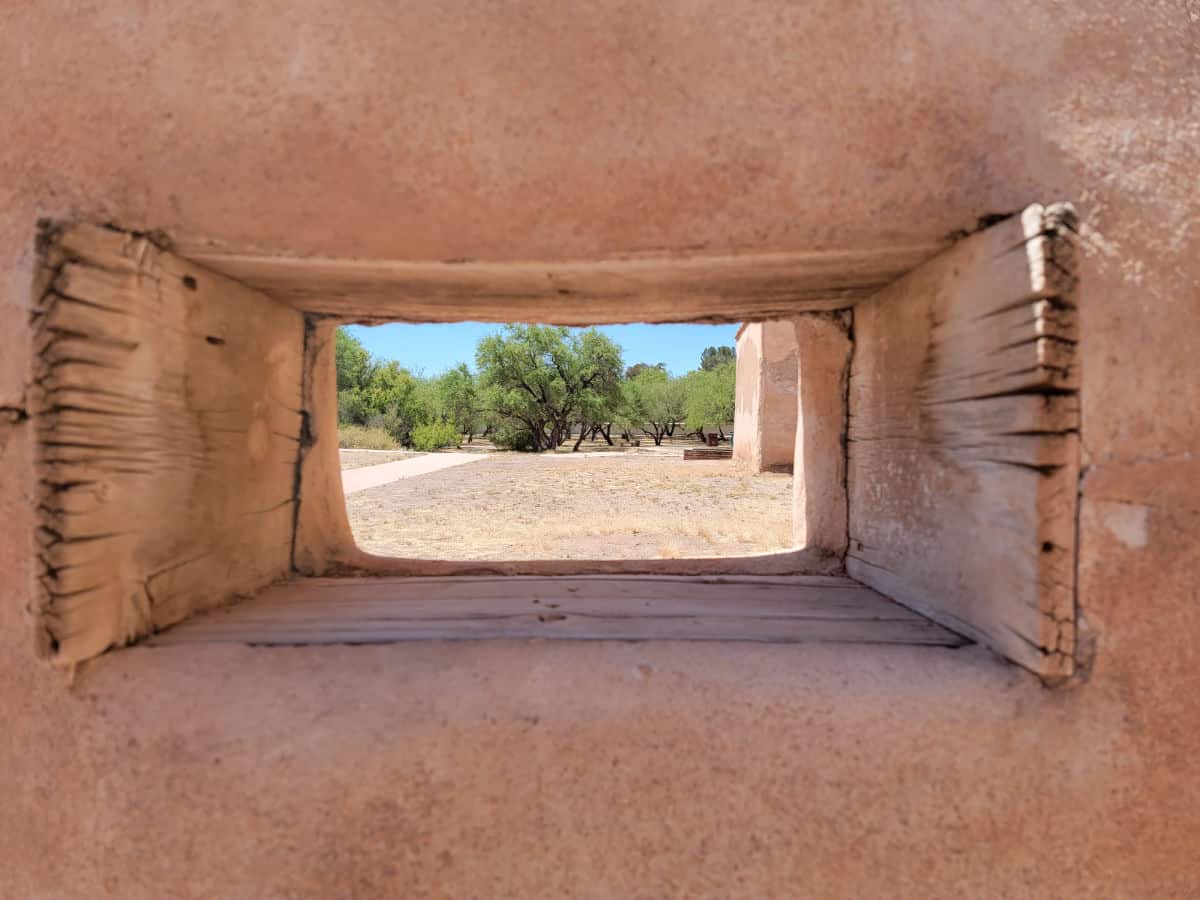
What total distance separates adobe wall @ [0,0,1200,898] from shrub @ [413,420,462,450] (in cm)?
2269

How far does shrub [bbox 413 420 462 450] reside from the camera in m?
22.9

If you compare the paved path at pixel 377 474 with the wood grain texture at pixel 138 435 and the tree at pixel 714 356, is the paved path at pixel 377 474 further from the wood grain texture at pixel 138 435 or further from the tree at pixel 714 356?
the tree at pixel 714 356

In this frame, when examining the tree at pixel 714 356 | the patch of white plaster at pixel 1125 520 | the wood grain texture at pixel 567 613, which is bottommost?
Result: the wood grain texture at pixel 567 613

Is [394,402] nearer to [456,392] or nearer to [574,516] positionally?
[456,392]

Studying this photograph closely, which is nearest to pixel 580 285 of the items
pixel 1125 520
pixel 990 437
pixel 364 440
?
pixel 990 437

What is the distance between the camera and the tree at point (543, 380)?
82.3 feet

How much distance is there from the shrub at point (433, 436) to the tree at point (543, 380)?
2.14 metres

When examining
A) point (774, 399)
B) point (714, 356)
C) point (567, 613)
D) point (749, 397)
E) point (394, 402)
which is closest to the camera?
point (567, 613)

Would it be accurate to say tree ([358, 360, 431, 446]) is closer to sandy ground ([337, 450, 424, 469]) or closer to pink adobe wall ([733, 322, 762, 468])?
sandy ground ([337, 450, 424, 469])

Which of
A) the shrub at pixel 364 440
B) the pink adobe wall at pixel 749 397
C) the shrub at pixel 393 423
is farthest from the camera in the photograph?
the shrub at pixel 393 423

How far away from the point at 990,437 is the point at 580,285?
0.85 meters

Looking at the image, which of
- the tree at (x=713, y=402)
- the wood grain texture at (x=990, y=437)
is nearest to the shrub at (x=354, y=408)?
the tree at (x=713, y=402)

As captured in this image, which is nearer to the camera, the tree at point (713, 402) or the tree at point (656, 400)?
the tree at point (713, 402)

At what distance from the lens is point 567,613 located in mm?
1149
